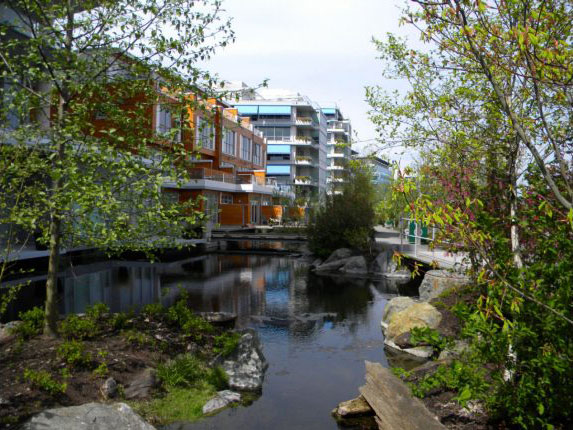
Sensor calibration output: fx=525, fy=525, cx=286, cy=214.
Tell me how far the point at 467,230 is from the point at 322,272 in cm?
1994

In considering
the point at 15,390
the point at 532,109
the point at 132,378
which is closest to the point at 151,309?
the point at 132,378

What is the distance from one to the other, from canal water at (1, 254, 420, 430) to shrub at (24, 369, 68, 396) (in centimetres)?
161

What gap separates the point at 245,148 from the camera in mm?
55750

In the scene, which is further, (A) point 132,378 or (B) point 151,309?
(B) point 151,309

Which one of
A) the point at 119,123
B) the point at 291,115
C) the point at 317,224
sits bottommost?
the point at 317,224

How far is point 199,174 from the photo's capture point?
133 ft

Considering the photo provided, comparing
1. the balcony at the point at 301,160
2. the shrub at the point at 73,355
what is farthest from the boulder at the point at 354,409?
the balcony at the point at 301,160

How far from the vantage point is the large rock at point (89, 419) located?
558 centimetres

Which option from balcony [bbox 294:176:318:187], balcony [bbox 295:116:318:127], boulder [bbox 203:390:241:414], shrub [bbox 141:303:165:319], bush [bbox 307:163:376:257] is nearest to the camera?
boulder [bbox 203:390:241:414]

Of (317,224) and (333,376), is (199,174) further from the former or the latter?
(333,376)

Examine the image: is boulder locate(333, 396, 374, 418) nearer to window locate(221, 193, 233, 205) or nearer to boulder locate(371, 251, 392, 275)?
boulder locate(371, 251, 392, 275)

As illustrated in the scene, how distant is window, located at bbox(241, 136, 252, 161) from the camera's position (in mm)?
54719

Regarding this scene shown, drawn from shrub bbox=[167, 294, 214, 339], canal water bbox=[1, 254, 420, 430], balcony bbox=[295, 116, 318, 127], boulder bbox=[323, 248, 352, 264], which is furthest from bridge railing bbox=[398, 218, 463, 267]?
balcony bbox=[295, 116, 318, 127]

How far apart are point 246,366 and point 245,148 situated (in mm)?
48159
